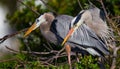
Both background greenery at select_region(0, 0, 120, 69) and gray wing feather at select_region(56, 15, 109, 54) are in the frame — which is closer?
background greenery at select_region(0, 0, 120, 69)

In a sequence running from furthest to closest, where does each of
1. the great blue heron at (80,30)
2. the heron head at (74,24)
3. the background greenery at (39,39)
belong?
1. the great blue heron at (80,30)
2. the heron head at (74,24)
3. the background greenery at (39,39)

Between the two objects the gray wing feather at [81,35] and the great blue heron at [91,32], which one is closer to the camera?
the great blue heron at [91,32]

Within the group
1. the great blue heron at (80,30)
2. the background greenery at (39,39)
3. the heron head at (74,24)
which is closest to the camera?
the background greenery at (39,39)

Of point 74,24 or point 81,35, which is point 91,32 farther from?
point 74,24

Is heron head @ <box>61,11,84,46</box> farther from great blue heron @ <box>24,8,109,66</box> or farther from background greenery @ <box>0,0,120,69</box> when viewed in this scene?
background greenery @ <box>0,0,120,69</box>

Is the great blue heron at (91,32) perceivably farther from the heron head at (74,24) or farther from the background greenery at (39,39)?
the background greenery at (39,39)

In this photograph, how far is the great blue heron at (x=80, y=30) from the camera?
5.46m

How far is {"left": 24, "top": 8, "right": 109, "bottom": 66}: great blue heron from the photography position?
5457mm

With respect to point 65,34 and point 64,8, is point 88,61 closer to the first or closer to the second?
point 65,34

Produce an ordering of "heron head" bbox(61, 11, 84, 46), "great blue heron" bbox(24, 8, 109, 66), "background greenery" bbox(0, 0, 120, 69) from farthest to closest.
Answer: "great blue heron" bbox(24, 8, 109, 66)
"heron head" bbox(61, 11, 84, 46)
"background greenery" bbox(0, 0, 120, 69)

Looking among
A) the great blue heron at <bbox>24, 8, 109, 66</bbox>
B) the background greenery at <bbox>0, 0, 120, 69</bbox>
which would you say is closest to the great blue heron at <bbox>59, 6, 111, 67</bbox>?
the great blue heron at <bbox>24, 8, 109, 66</bbox>

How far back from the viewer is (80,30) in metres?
5.55

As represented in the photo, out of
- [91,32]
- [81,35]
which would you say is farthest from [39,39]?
[91,32]

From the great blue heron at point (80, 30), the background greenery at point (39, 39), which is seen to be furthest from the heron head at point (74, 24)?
the background greenery at point (39, 39)
